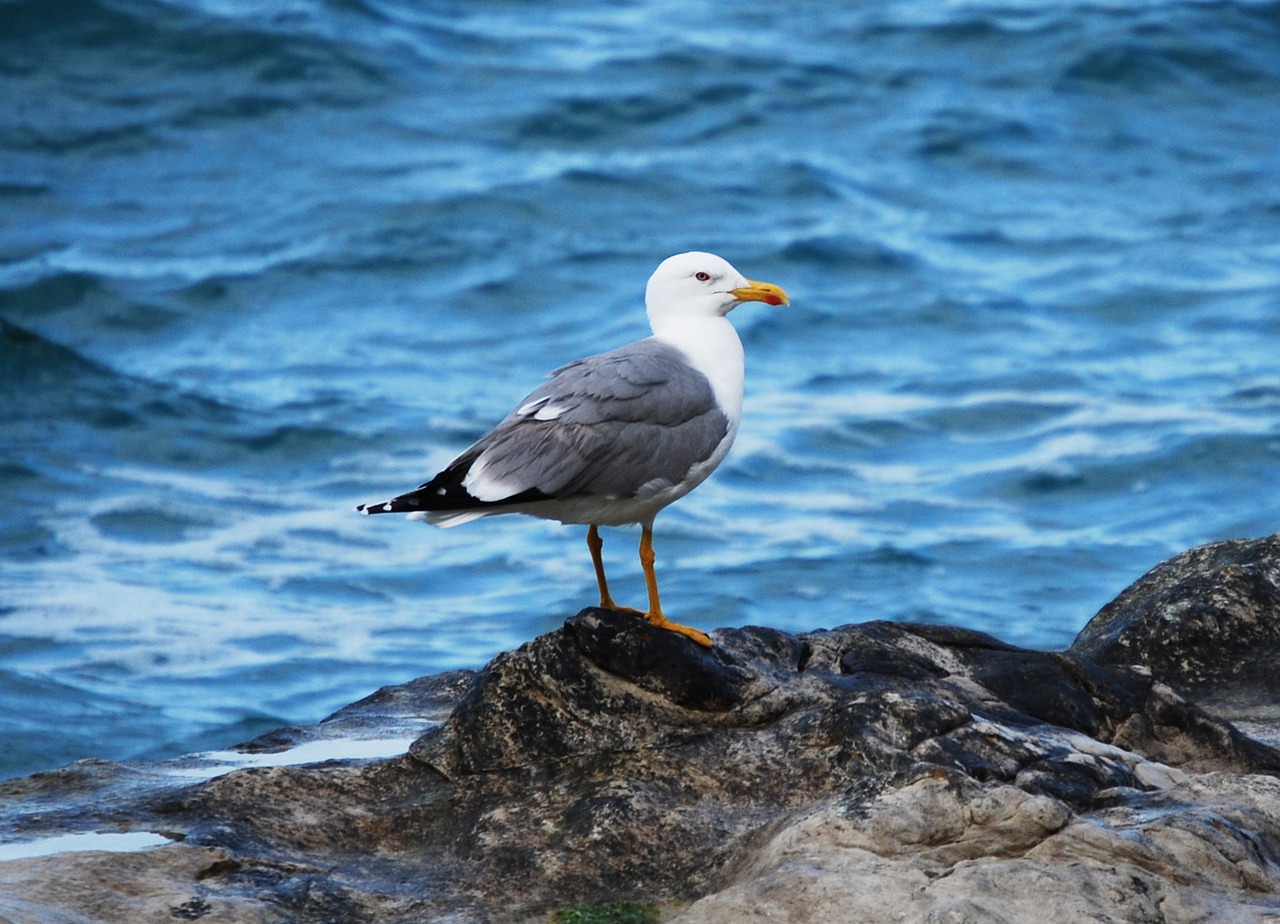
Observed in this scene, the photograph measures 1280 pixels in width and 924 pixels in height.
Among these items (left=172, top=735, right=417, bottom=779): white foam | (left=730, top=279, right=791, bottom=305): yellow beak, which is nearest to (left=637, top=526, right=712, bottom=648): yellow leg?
(left=172, top=735, right=417, bottom=779): white foam

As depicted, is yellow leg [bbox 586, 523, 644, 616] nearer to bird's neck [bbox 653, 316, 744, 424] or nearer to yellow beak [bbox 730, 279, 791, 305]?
bird's neck [bbox 653, 316, 744, 424]

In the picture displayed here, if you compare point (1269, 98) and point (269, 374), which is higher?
point (1269, 98)

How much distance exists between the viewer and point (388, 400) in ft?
48.7

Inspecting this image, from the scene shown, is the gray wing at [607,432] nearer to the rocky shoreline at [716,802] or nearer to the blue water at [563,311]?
the rocky shoreline at [716,802]

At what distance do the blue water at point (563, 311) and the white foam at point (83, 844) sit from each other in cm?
480

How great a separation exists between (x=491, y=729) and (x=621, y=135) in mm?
15512

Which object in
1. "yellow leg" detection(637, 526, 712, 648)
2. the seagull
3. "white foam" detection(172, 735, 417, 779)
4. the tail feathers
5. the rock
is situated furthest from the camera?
the rock

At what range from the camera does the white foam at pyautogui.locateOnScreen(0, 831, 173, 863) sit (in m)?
4.75

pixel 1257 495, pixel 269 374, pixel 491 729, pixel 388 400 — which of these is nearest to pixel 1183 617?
pixel 491 729

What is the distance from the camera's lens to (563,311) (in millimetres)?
16609

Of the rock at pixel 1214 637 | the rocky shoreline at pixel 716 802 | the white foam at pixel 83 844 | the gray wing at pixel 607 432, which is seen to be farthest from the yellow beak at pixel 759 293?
the white foam at pixel 83 844

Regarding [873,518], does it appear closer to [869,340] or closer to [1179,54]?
[869,340]

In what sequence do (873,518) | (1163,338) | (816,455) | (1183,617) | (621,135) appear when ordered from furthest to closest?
(621,135)
(1163,338)
(816,455)
(873,518)
(1183,617)

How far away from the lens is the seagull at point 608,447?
5.25 meters
